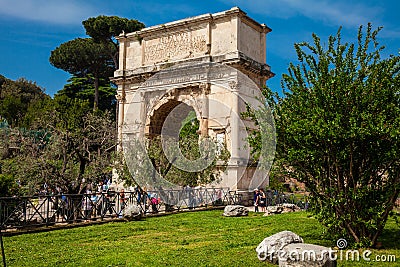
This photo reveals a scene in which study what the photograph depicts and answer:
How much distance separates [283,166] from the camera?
25.5 feet

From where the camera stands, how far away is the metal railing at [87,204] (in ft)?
31.9

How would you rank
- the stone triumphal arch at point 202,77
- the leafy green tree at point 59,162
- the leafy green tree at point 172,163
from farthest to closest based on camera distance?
the stone triumphal arch at point 202,77
the leafy green tree at point 172,163
the leafy green tree at point 59,162

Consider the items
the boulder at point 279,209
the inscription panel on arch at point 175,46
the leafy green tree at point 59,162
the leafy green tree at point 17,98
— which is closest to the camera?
the leafy green tree at point 59,162

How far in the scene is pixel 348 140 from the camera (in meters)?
6.64

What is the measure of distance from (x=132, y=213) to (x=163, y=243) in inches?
151

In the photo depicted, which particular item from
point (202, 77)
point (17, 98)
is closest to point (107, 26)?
point (17, 98)

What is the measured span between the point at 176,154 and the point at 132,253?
8.08 m

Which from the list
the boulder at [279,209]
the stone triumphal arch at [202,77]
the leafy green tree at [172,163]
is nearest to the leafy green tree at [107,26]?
the stone triumphal arch at [202,77]

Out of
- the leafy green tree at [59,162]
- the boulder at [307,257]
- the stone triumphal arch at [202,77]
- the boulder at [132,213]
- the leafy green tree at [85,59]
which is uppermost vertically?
the leafy green tree at [85,59]

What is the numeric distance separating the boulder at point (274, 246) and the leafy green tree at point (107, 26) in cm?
2922

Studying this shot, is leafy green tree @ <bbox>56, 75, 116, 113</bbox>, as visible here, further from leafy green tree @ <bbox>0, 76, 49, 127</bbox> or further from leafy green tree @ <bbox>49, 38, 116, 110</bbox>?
leafy green tree @ <bbox>0, 76, 49, 127</bbox>

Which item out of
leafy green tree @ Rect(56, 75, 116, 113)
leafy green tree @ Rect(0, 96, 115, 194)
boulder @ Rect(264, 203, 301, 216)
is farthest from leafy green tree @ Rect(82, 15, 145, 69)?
boulder @ Rect(264, 203, 301, 216)

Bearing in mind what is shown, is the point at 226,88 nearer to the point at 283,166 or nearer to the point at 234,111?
the point at 234,111

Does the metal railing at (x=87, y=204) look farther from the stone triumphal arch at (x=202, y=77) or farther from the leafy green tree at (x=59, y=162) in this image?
the stone triumphal arch at (x=202, y=77)
